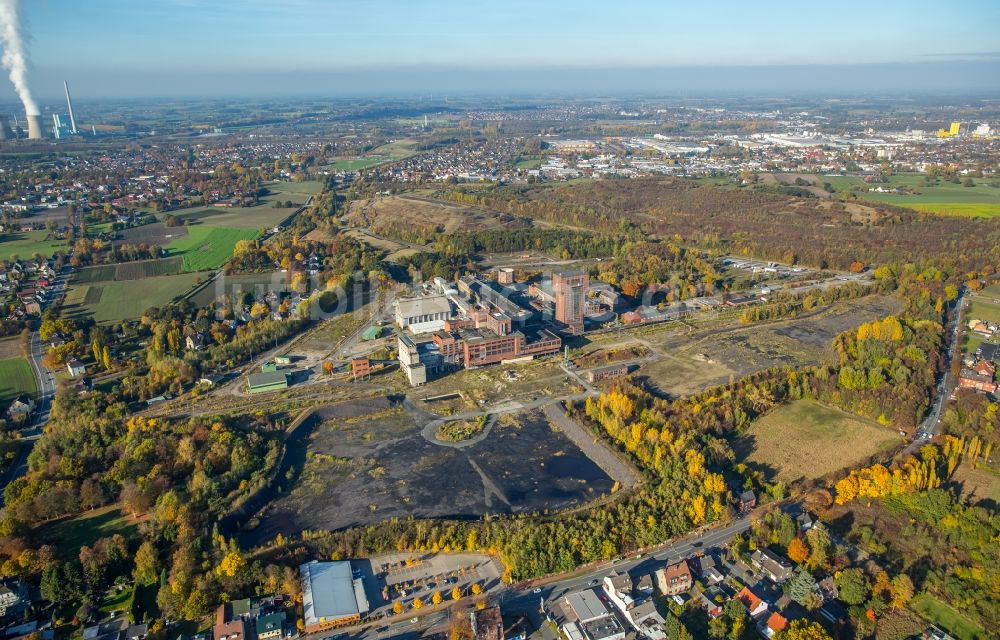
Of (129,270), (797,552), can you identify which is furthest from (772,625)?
(129,270)

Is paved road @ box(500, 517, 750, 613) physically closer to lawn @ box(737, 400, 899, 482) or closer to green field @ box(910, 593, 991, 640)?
lawn @ box(737, 400, 899, 482)

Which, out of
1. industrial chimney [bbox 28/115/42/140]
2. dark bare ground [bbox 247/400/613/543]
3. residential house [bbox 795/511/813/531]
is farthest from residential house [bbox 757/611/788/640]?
industrial chimney [bbox 28/115/42/140]

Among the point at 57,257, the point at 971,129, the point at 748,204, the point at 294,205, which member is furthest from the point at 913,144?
the point at 57,257

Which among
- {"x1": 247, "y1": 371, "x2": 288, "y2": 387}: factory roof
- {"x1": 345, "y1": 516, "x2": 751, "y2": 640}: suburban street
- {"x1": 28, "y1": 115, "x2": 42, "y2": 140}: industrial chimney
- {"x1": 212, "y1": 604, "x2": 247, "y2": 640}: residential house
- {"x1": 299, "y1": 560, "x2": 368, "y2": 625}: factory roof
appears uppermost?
{"x1": 28, "y1": 115, "x2": 42, "y2": 140}: industrial chimney

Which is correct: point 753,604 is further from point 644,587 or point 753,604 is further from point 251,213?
point 251,213

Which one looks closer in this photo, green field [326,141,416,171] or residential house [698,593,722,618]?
residential house [698,593,722,618]

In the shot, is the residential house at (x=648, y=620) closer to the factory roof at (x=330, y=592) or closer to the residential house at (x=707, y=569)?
the residential house at (x=707, y=569)
